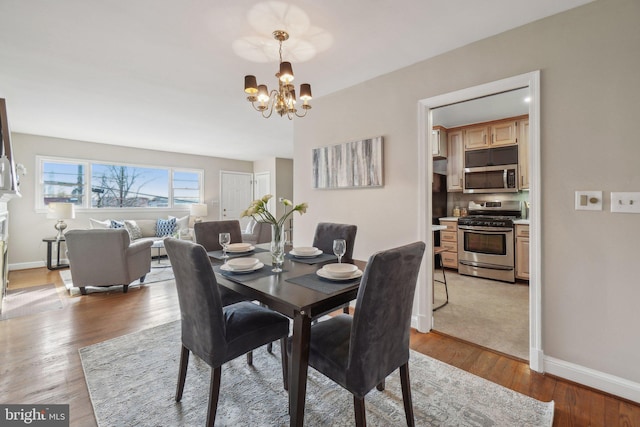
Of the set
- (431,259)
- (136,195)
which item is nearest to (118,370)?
(431,259)

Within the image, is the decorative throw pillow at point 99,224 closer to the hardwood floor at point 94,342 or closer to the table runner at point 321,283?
the hardwood floor at point 94,342

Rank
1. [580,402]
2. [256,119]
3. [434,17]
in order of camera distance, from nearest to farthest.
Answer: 1. [580,402]
2. [434,17]
3. [256,119]

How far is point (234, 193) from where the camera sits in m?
7.86

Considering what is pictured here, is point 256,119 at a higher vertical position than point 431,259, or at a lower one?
higher

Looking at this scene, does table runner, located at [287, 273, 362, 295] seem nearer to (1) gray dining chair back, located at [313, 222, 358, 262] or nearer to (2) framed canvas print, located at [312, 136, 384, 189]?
(1) gray dining chair back, located at [313, 222, 358, 262]

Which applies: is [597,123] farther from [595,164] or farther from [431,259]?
[431,259]

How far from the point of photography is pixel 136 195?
6.16 m

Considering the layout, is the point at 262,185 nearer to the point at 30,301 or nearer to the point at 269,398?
the point at 30,301

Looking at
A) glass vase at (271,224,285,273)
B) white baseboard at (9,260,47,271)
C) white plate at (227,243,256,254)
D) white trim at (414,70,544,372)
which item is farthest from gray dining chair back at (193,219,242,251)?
white baseboard at (9,260,47,271)

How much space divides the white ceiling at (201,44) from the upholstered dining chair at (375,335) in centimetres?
164

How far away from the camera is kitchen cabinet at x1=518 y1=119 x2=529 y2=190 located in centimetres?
395

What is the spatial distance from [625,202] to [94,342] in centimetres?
389

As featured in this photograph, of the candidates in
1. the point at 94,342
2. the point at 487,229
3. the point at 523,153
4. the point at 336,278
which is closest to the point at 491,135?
the point at 523,153

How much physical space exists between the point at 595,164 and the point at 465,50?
1.23 m
